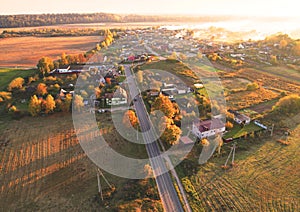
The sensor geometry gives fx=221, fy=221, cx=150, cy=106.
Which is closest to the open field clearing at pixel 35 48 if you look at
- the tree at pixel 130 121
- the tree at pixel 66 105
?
the tree at pixel 66 105

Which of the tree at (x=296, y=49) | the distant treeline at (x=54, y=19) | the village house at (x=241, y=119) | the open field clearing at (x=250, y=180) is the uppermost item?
the distant treeline at (x=54, y=19)

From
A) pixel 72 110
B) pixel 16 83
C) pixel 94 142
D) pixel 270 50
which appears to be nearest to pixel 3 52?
pixel 16 83

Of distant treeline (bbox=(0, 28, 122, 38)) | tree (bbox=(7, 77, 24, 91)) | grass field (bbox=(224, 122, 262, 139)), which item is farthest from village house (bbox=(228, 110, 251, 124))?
distant treeline (bbox=(0, 28, 122, 38))

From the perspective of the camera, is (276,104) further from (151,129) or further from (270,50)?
(270,50)

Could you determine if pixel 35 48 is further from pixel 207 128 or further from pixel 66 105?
pixel 207 128

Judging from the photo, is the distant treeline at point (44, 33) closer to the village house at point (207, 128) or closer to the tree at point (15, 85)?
the tree at point (15, 85)
